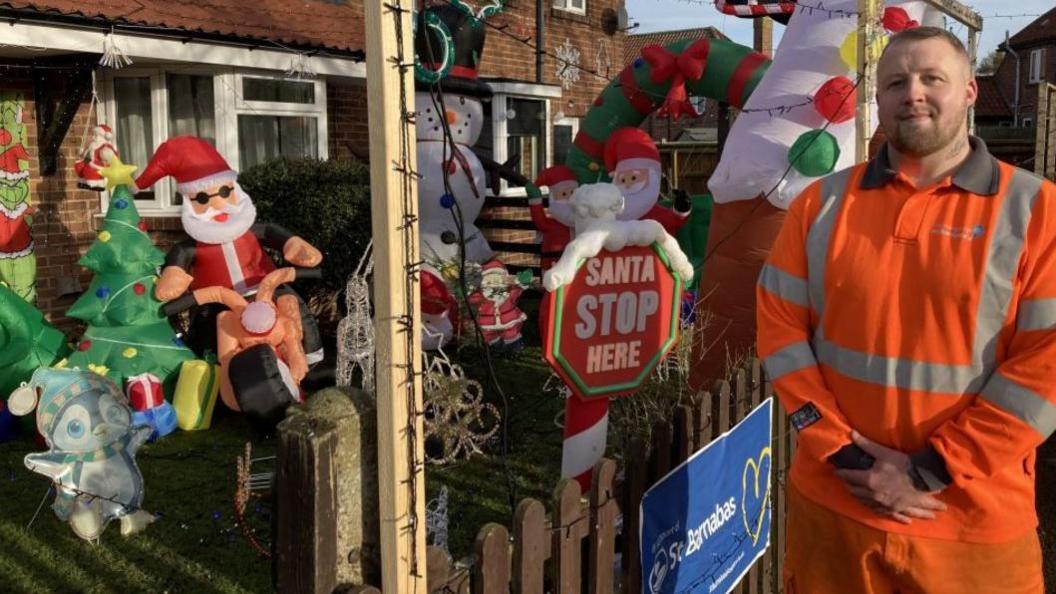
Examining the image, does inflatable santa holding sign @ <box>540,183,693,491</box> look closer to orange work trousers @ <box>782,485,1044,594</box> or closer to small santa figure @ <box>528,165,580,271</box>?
orange work trousers @ <box>782,485,1044,594</box>

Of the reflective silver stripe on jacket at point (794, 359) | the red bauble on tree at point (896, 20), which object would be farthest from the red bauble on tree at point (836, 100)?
the reflective silver stripe on jacket at point (794, 359)

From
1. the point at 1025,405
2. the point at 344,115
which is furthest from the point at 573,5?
the point at 1025,405

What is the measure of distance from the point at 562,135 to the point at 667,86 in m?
5.70

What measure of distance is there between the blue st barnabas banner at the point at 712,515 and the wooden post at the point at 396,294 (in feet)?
3.05

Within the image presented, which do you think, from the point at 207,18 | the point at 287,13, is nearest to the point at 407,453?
the point at 207,18

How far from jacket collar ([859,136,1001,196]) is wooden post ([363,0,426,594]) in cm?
113

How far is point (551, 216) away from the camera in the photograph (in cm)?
827

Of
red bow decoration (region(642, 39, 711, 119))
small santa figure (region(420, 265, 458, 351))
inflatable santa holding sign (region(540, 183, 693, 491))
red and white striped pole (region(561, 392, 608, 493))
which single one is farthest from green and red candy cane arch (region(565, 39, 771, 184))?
red and white striped pole (region(561, 392, 608, 493))

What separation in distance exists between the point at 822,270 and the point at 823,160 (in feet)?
11.1

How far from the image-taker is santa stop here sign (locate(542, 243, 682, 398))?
147 inches

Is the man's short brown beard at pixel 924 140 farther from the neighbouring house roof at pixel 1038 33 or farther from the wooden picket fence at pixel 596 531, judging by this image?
the neighbouring house roof at pixel 1038 33

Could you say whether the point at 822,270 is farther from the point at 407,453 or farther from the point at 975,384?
the point at 407,453

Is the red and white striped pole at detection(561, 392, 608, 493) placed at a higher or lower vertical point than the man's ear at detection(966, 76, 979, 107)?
lower

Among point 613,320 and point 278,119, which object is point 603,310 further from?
point 278,119
